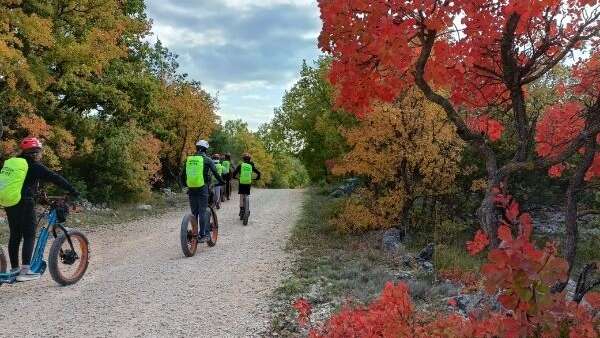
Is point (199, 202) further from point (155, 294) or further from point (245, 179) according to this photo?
point (245, 179)

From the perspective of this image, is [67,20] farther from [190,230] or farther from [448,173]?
[448,173]

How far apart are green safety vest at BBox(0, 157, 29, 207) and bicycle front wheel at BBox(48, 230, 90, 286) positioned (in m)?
0.89

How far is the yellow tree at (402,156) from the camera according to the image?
1218 cm

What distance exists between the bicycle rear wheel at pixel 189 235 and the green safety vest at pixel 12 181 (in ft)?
11.1

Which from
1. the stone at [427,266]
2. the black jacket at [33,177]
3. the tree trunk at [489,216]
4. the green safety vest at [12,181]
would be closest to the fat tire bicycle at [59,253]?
the black jacket at [33,177]

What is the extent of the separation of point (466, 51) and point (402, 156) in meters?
6.77

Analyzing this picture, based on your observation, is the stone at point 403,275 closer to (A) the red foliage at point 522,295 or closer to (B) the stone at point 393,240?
(B) the stone at point 393,240

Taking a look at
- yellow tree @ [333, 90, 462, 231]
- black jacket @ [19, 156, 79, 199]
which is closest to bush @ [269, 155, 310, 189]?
yellow tree @ [333, 90, 462, 231]

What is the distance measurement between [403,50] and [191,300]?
4575mm

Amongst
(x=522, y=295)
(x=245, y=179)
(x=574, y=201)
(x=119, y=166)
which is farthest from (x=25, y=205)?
(x=119, y=166)

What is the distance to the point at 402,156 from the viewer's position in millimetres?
12305

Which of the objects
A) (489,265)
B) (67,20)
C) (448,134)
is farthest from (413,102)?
(67,20)

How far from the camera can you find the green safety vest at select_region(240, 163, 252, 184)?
1457 cm

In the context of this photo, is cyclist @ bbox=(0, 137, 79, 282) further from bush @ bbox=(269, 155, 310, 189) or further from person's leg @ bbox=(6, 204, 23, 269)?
bush @ bbox=(269, 155, 310, 189)
